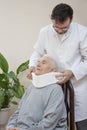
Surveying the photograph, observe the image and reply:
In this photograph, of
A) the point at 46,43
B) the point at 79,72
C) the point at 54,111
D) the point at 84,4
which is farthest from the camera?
the point at 84,4

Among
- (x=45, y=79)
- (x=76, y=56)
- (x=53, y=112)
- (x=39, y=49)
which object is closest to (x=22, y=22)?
(x=39, y=49)

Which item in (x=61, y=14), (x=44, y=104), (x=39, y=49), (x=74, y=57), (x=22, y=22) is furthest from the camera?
(x=22, y=22)

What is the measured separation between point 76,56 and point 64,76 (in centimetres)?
23

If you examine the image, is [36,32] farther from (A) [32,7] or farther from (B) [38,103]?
(B) [38,103]

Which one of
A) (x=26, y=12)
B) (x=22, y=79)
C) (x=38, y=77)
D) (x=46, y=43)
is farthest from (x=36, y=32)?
(x=38, y=77)

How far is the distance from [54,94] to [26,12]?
157 centimetres

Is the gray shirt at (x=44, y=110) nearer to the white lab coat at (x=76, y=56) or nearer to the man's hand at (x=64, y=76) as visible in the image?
the man's hand at (x=64, y=76)

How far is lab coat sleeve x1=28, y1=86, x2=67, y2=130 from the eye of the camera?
1.99 m

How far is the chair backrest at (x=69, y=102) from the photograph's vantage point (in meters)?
2.10

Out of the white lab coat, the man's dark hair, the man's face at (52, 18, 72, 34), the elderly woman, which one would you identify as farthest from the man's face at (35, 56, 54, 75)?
the man's dark hair

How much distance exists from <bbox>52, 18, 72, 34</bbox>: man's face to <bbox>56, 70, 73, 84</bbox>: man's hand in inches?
12.9

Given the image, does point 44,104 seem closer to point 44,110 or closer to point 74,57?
point 44,110

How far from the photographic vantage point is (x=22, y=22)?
331 cm

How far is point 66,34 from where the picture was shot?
2156mm
